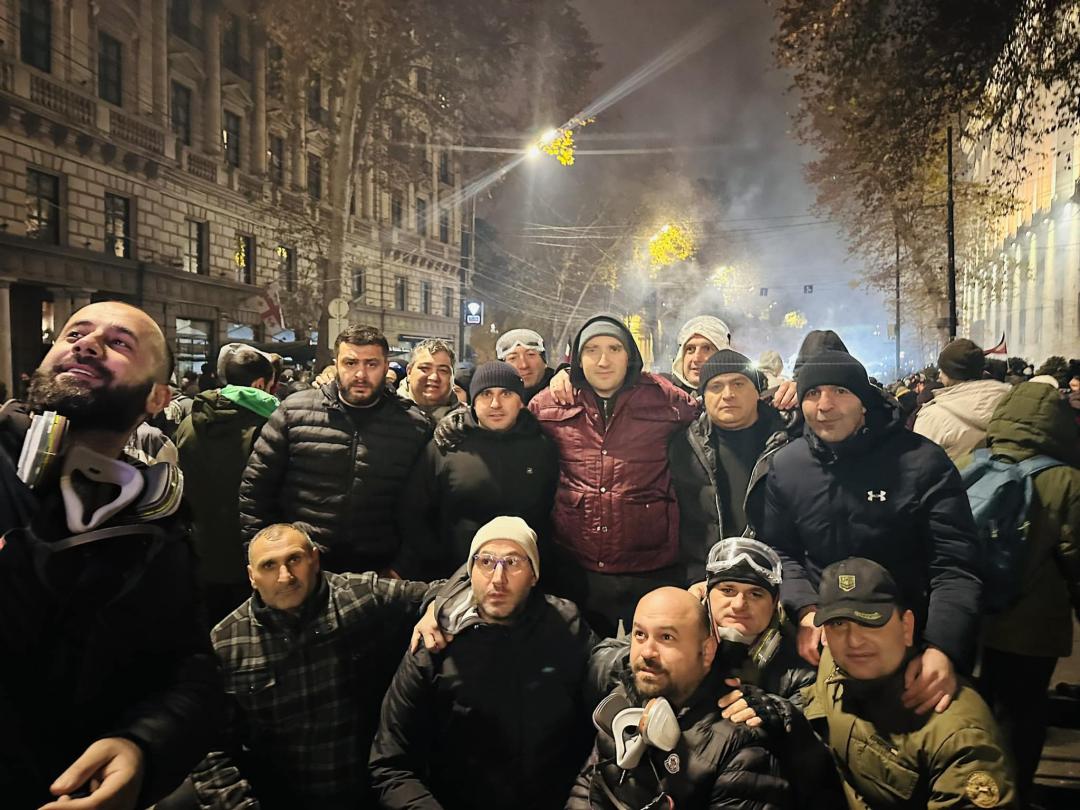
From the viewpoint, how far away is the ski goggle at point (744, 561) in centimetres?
291

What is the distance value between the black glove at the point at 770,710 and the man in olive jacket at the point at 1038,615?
5.32 feet

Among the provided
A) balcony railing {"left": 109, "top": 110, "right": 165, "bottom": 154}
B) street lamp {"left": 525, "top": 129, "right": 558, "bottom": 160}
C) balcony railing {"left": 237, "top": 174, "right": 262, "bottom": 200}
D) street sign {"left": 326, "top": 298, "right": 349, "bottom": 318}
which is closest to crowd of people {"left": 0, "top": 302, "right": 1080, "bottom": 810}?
street sign {"left": 326, "top": 298, "right": 349, "bottom": 318}

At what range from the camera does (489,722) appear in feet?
9.47

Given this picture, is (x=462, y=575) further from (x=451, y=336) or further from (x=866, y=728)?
(x=451, y=336)

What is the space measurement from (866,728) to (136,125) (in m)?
23.6

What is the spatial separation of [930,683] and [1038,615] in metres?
1.41

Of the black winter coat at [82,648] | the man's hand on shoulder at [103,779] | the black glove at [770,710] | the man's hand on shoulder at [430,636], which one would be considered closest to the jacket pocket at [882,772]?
the black glove at [770,710]

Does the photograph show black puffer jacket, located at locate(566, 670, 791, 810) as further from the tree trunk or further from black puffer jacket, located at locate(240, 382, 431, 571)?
the tree trunk

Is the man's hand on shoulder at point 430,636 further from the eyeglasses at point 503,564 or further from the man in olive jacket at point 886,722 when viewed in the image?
the man in olive jacket at point 886,722

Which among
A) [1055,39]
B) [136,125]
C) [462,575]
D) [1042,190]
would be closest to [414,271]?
[136,125]

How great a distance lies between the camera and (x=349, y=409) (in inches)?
160

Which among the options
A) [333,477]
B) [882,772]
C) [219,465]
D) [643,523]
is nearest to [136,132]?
[219,465]

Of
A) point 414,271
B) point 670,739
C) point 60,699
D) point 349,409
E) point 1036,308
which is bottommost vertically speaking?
point 670,739

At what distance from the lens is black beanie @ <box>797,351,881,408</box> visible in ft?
9.51
